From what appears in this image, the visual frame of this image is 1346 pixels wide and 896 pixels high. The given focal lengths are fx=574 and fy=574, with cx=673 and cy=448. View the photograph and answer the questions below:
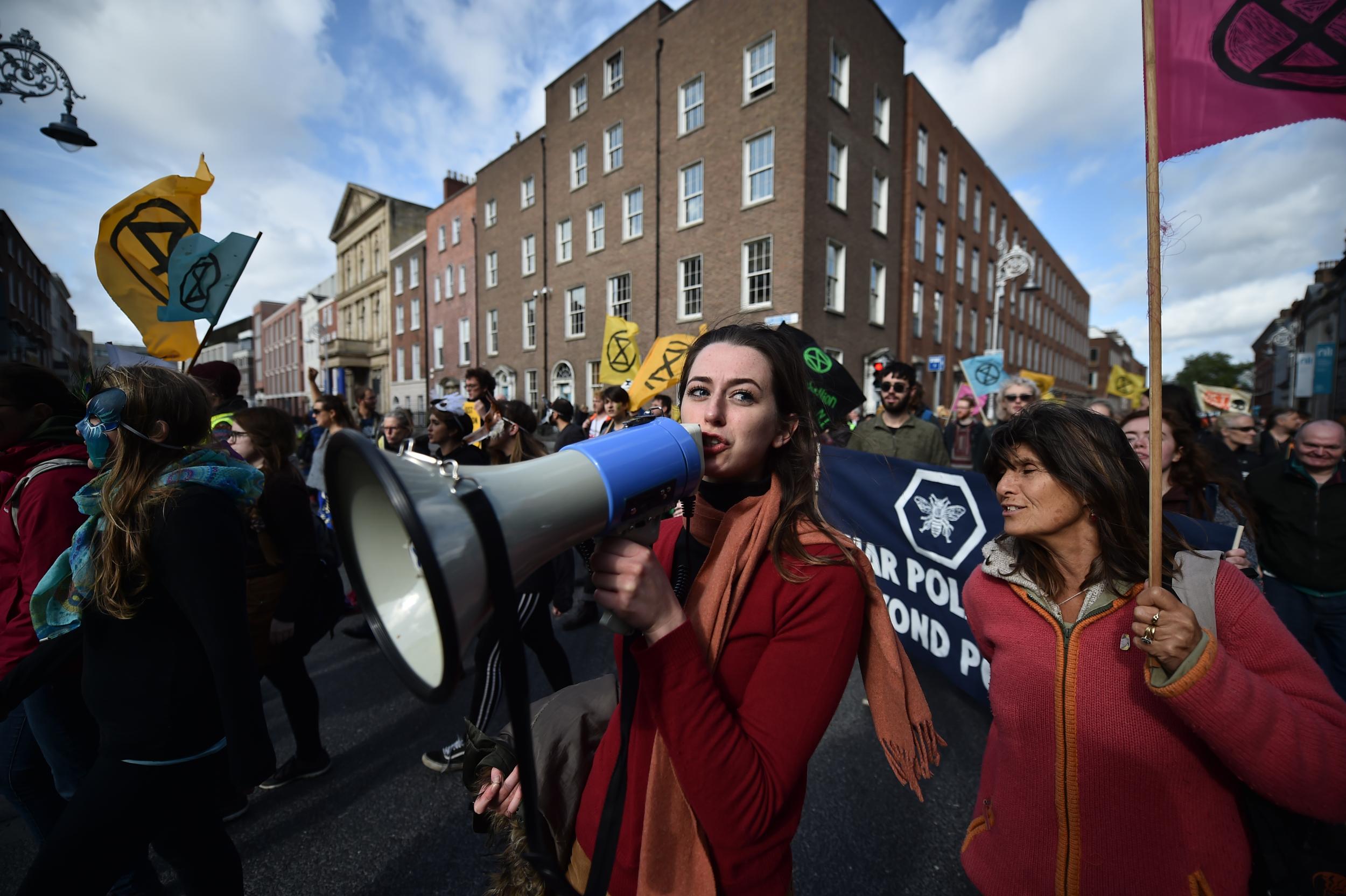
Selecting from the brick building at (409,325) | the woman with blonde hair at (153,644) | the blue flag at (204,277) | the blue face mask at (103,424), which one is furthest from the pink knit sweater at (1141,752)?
the brick building at (409,325)

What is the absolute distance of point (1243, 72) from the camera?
4.85 ft

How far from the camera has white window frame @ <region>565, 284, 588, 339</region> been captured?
20.1 meters

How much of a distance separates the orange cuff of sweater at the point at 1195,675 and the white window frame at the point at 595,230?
19.7m

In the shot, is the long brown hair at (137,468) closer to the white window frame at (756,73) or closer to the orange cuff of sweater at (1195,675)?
the orange cuff of sweater at (1195,675)

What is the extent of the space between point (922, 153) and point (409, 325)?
82.4ft

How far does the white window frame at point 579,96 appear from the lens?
20.0 metres

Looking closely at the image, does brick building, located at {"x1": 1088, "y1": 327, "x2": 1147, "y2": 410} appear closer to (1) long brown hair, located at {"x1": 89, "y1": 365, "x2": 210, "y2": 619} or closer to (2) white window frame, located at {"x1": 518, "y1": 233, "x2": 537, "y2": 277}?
(2) white window frame, located at {"x1": 518, "y1": 233, "x2": 537, "y2": 277}

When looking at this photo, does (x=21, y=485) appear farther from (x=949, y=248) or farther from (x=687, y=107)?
(x=949, y=248)

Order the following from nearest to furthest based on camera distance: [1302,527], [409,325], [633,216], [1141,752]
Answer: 1. [1141,752]
2. [1302,527]
3. [633,216]
4. [409,325]

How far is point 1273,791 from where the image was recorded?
43.4 inches

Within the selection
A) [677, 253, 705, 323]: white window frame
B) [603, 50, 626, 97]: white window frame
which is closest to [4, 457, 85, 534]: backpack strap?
[677, 253, 705, 323]: white window frame

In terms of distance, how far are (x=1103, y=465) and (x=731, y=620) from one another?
103 cm

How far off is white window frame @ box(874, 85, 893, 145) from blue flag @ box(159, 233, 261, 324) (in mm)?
18199

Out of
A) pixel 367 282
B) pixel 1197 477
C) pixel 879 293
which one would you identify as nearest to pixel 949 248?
pixel 879 293
